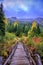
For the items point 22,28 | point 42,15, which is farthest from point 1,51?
point 42,15

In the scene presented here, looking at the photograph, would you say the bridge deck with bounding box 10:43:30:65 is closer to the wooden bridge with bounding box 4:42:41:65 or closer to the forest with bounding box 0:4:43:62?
the wooden bridge with bounding box 4:42:41:65

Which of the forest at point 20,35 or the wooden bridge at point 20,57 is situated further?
the forest at point 20,35

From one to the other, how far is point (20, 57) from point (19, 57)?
0.02 metres

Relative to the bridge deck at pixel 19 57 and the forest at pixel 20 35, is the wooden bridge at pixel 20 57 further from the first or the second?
the forest at pixel 20 35

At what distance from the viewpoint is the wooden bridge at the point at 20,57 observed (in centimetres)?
453

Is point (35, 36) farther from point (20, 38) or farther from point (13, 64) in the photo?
point (13, 64)

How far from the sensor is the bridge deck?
462 cm

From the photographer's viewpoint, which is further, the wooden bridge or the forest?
the forest

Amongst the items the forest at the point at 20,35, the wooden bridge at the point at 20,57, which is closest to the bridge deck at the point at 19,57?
the wooden bridge at the point at 20,57

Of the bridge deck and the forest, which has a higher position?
the forest

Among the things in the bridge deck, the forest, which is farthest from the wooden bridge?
the forest

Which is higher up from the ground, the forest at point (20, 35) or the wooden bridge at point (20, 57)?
the forest at point (20, 35)

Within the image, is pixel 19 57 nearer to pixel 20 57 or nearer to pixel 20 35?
pixel 20 57

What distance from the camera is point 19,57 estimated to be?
5180 mm
